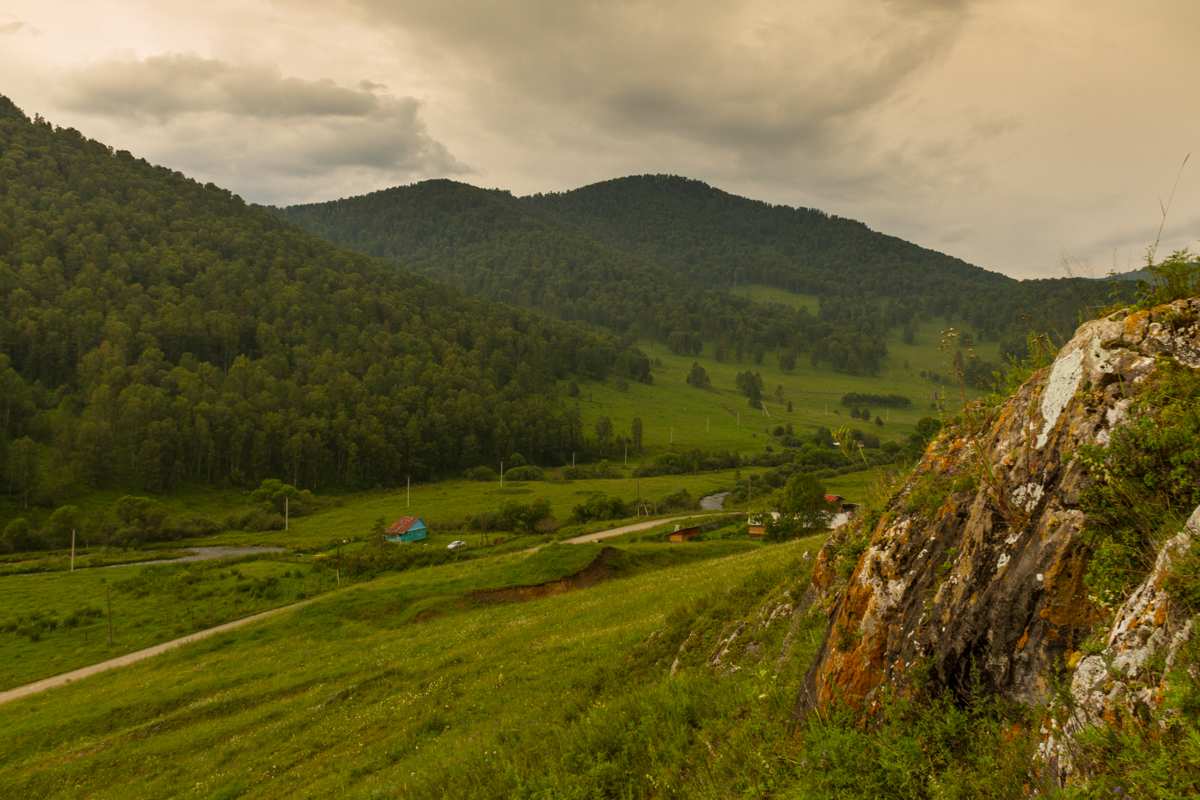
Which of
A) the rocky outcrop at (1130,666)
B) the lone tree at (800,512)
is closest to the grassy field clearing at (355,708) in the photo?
→ the rocky outcrop at (1130,666)

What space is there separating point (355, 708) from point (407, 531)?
69.1 m

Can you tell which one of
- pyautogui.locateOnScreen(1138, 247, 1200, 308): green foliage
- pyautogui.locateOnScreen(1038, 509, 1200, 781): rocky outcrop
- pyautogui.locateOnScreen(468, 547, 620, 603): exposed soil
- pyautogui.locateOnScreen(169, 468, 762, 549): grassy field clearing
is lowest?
pyautogui.locateOnScreen(169, 468, 762, 549): grassy field clearing

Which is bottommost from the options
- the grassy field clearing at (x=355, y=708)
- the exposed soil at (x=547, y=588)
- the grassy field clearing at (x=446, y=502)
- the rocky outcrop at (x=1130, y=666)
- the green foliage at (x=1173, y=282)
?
the grassy field clearing at (x=446, y=502)

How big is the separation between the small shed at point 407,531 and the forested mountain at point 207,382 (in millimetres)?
52340

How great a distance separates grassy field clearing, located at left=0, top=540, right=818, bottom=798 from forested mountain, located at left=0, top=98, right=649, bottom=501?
101m

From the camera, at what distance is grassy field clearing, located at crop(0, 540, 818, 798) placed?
1183 cm

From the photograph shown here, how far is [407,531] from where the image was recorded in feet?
276

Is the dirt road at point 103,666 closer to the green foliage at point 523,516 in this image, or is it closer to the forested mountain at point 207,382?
the green foliage at point 523,516

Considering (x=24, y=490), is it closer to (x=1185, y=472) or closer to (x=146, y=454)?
(x=146, y=454)

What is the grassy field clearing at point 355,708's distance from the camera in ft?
38.8

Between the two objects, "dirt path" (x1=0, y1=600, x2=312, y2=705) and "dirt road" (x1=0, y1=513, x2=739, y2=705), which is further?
"dirt road" (x1=0, y1=513, x2=739, y2=705)

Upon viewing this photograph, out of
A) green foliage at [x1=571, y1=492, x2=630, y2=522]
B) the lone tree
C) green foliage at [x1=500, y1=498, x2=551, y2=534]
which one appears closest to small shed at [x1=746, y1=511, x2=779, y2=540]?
the lone tree

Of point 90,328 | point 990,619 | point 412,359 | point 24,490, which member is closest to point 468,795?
point 990,619

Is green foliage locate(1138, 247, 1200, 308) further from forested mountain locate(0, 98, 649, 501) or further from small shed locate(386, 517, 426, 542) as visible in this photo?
forested mountain locate(0, 98, 649, 501)
